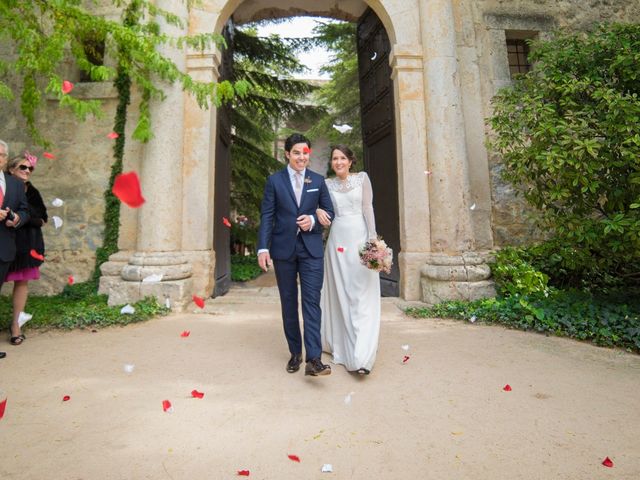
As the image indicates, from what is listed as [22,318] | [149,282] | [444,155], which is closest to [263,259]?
[149,282]

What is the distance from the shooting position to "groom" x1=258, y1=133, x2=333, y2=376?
2.53 metres

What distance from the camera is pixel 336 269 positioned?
288 centimetres

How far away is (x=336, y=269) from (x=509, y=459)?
1.68 m

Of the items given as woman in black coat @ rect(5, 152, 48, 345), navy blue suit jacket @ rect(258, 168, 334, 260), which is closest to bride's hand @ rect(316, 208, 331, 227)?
navy blue suit jacket @ rect(258, 168, 334, 260)

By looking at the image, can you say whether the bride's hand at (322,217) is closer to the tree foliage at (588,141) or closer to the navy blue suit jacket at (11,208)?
the tree foliage at (588,141)

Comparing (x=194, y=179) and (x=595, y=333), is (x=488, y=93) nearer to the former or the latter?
(x=595, y=333)

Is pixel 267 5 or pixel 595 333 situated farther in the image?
pixel 267 5

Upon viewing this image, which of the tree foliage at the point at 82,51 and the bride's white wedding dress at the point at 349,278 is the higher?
the tree foliage at the point at 82,51

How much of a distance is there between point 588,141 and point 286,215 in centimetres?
Answer: 299

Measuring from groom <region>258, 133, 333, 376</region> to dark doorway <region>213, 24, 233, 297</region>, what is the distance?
2.94 metres

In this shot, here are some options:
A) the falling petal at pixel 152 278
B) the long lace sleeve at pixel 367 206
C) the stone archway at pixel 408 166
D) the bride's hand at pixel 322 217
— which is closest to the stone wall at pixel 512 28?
the stone archway at pixel 408 166

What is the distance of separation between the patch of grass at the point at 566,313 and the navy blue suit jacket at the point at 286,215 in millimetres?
2340

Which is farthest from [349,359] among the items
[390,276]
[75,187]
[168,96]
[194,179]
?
[75,187]

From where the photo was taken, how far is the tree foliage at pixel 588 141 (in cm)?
329
